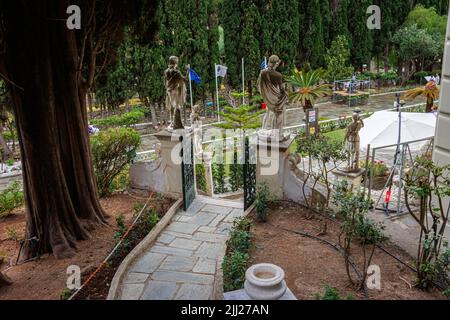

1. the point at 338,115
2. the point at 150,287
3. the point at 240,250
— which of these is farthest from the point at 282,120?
the point at 338,115

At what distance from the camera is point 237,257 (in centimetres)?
629

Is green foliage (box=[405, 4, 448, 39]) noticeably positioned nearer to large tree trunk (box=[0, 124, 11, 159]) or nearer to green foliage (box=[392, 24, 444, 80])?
green foliage (box=[392, 24, 444, 80])

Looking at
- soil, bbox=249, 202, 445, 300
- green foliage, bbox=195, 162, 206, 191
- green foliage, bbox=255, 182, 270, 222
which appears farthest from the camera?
green foliage, bbox=195, 162, 206, 191

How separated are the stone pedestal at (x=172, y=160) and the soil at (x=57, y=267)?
0.65 metres

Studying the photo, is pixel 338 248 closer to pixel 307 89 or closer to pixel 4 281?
pixel 4 281

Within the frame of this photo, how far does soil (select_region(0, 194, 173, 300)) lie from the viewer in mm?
6270

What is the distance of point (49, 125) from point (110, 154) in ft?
11.9

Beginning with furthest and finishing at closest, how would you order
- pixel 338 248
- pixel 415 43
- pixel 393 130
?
pixel 415 43 < pixel 393 130 < pixel 338 248

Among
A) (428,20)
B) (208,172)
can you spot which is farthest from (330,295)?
(428,20)

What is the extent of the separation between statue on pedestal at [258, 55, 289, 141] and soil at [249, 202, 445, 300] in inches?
70.9

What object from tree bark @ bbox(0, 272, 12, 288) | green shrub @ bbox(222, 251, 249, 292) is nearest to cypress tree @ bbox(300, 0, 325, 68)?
green shrub @ bbox(222, 251, 249, 292)

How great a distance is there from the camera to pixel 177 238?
27.1 ft

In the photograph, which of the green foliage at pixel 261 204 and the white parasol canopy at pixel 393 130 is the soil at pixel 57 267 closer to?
the green foliage at pixel 261 204

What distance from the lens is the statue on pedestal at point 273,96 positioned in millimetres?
8992
